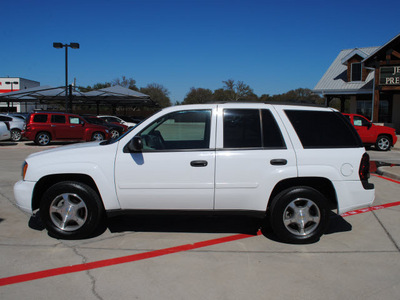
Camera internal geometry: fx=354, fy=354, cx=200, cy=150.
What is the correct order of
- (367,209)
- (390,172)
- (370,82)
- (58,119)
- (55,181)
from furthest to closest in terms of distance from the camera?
(370,82)
(58,119)
(390,172)
(367,209)
(55,181)

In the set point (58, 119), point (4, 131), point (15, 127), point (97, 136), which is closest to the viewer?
point (4, 131)

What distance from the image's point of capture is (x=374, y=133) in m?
15.3

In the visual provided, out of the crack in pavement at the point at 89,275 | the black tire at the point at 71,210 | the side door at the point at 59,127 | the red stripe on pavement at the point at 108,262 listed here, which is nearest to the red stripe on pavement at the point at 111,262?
the red stripe on pavement at the point at 108,262

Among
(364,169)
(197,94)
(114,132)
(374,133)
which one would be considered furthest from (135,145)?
(197,94)

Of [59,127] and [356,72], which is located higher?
[356,72]

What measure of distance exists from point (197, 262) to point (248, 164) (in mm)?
1275

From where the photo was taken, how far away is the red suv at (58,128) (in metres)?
16.9

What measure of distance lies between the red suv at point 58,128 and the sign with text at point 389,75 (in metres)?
16.7

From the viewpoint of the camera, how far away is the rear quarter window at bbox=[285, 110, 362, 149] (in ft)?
14.5

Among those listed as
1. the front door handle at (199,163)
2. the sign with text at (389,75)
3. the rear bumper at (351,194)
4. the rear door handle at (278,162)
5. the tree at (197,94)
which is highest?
the tree at (197,94)

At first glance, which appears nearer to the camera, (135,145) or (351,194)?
(135,145)

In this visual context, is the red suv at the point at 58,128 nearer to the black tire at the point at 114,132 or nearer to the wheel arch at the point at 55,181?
the black tire at the point at 114,132

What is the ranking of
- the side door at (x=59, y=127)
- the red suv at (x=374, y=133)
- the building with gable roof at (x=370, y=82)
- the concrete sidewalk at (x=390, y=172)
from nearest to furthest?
1. the concrete sidewalk at (x=390, y=172)
2. the red suv at (x=374, y=133)
3. the side door at (x=59, y=127)
4. the building with gable roof at (x=370, y=82)

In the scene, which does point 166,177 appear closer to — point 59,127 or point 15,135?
point 59,127
